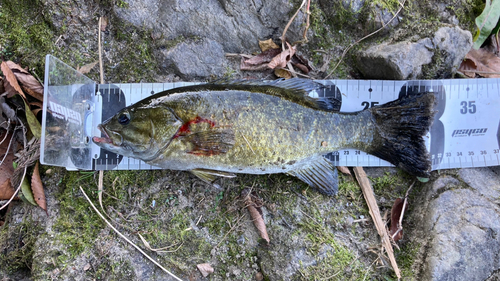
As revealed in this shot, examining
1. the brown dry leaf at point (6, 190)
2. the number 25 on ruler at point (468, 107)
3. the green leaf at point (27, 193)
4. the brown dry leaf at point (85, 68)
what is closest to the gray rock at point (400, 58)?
the number 25 on ruler at point (468, 107)

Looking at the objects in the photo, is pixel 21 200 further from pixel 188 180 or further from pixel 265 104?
pixel 265 104

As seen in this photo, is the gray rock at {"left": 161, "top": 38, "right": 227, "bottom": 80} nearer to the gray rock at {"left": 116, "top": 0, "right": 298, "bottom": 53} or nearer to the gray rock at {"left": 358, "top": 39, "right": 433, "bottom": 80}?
the gray rock at {"left": 116, "top": 0, "right": 298, "bottom": 53}

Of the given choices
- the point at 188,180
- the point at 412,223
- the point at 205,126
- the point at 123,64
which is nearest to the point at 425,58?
the point at 412,223

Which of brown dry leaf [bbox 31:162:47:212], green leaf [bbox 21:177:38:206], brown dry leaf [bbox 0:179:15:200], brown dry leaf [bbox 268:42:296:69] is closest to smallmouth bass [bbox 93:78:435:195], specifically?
brown dry leaf [bbox 268:42:296:69]

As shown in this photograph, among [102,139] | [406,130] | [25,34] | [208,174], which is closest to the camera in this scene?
[102,139]

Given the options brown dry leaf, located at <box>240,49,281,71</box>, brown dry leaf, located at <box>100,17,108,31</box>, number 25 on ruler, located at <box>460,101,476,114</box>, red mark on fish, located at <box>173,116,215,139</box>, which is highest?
brown dry leaf, located at <box>100,17,108,31</box>

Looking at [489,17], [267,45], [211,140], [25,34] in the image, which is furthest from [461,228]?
[25,34]

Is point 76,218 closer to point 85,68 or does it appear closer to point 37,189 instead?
point 37,189
